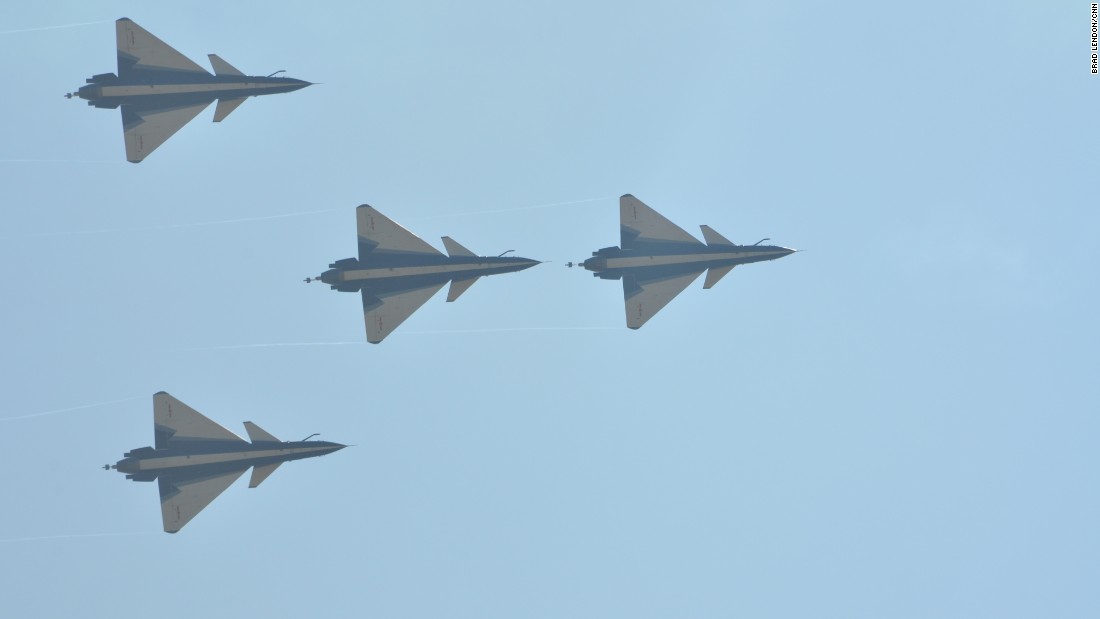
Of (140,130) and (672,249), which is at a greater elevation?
(140,130)

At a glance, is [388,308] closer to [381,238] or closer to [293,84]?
[381,238]

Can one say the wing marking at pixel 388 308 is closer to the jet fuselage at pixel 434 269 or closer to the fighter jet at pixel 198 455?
the jet fuselage at pixel 434 269

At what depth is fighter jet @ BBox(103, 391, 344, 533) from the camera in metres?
126

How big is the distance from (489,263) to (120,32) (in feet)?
110

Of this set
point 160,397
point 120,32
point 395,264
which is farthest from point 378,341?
point 120,32

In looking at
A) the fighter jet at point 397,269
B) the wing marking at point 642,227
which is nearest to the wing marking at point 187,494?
the fighter jet at point 397,269

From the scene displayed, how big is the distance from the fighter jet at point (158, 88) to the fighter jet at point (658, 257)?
28.0 metres

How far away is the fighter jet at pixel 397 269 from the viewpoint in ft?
413

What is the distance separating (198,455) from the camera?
416 feet

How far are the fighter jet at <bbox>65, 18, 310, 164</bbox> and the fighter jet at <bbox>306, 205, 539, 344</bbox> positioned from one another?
1373 centimetres

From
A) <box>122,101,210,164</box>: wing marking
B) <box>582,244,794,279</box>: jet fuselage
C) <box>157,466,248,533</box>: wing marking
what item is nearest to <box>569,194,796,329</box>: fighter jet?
<box>582,244,794,279</box>: jet fuselage

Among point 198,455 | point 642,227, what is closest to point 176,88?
point 198,455

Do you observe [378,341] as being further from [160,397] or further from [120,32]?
[120,32]

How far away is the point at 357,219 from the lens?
12581 cm
